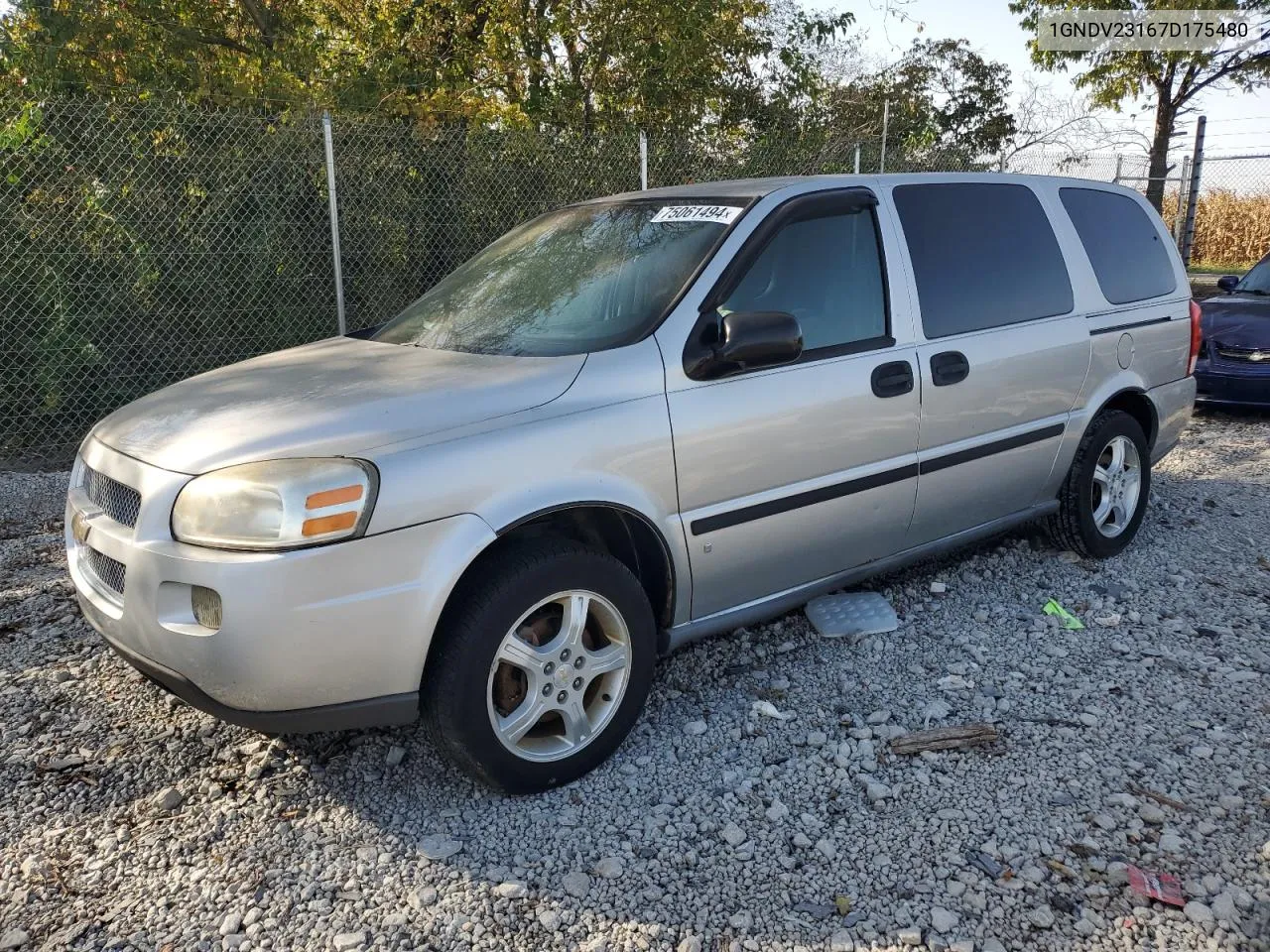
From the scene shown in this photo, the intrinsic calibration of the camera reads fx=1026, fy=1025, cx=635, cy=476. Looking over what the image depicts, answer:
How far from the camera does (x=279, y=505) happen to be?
103 inches

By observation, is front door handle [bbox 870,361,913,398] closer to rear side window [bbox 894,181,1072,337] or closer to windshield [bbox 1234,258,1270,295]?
rear side window [bbox 894,181,1072,337]

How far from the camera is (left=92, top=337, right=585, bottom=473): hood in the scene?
2.75m

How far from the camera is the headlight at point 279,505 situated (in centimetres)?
260

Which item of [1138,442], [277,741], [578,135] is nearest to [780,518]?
[277,741]

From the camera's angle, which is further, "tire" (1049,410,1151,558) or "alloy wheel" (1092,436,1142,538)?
"alloy wheel" (1092,436,1142,538)

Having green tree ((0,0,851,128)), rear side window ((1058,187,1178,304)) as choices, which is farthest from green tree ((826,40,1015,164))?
rear side window ((1058,187,1178,304))

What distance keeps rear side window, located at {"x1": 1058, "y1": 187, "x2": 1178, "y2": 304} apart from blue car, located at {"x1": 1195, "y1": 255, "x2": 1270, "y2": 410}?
3224 mm

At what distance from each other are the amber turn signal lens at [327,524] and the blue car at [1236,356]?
24.3 ft

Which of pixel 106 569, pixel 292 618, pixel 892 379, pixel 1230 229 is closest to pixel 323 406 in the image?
pixel 292 618

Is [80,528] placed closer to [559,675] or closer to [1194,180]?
[559,675]

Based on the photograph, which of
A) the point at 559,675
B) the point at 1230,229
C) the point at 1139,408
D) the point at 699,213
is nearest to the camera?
the point at 559,675

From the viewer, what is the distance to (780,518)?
3523 millimetres

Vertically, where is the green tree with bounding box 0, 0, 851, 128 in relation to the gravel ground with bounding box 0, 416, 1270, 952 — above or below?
above

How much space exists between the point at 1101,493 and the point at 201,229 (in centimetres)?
654
